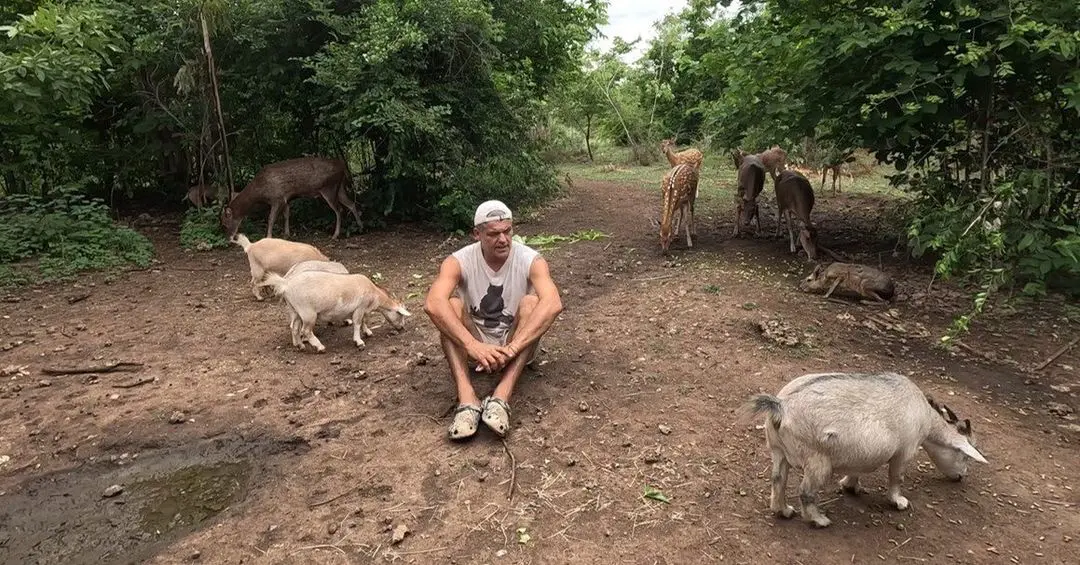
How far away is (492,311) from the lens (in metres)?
4.51

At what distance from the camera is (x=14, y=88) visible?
6.78 m

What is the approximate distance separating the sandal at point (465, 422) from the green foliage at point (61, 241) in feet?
20.5

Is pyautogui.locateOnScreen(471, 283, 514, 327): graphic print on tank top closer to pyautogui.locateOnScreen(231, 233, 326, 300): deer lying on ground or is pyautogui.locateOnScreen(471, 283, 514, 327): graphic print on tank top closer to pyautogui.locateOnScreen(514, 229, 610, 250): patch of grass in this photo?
pyautogui.locateOnScreen(231, 233, 326, 300): deer lying on ground

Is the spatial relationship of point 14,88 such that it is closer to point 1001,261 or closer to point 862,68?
point 862,68

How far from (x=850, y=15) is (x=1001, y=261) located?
9.17ft

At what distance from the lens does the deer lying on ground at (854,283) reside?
6.41m

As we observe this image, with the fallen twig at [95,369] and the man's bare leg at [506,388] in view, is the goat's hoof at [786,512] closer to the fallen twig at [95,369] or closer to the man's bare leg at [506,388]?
the man's bare leg at [506,388]

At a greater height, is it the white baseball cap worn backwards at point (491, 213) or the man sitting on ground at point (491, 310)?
the white baseball cap worn backwards at point (491, 213)

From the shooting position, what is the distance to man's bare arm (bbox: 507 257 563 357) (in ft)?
13.5

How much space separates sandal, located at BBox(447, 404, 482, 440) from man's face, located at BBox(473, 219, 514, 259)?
3.46ft

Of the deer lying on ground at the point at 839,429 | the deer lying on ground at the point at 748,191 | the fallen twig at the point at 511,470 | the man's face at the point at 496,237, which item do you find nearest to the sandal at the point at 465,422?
the fallen twig at the point at 511,470

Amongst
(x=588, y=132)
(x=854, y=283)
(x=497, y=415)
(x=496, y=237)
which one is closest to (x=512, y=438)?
(x=497, y=415)

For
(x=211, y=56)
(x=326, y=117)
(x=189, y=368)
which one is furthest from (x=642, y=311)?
(x=211, y=56)

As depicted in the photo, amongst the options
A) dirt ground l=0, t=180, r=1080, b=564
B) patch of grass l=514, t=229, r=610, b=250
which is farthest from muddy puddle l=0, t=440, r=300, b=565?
patch of grass l=514, t=229, r=610, b=250
